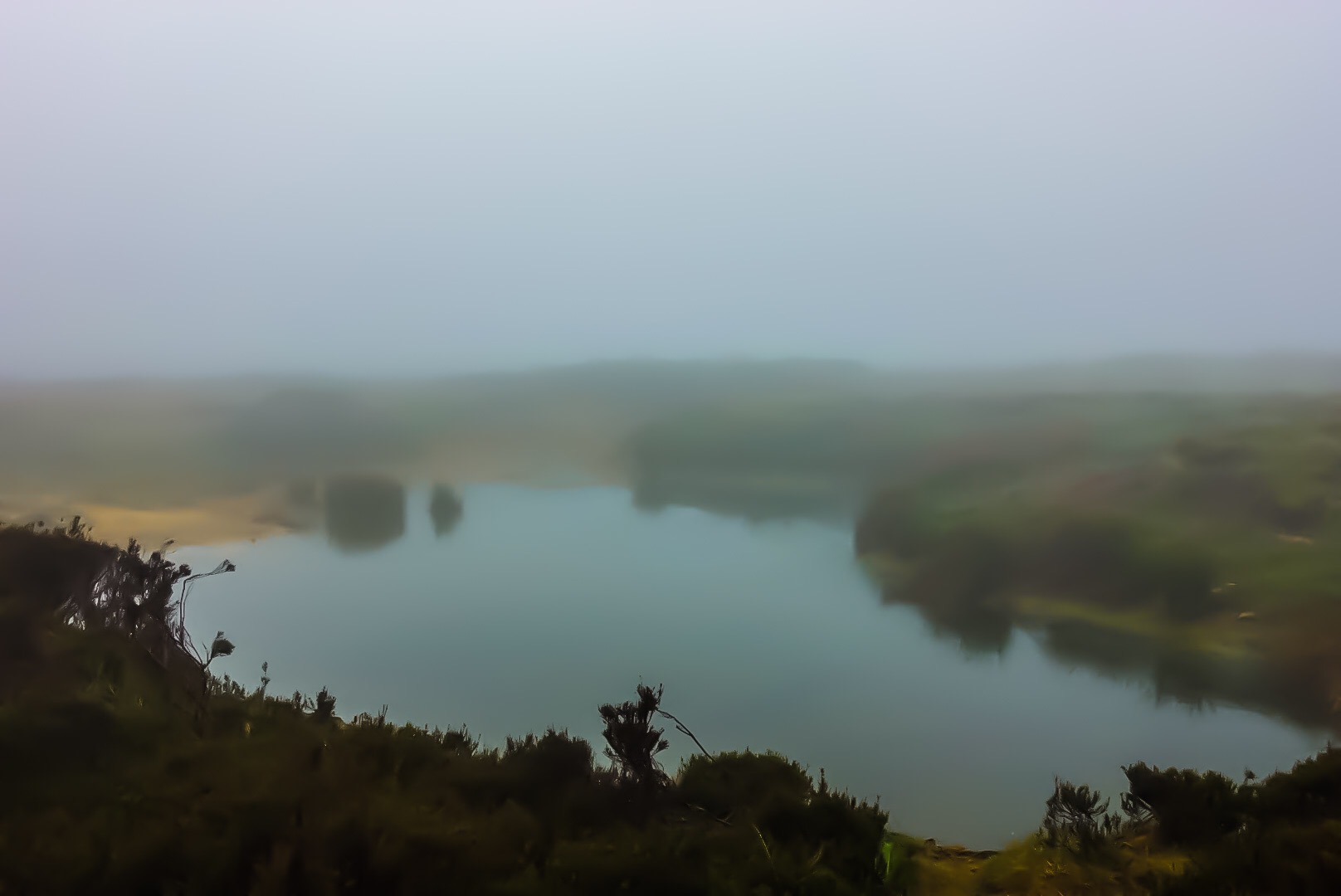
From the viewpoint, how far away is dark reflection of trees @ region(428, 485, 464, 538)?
13.0 ft

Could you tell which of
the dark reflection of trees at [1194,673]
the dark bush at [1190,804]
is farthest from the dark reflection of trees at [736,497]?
the dark bush at [1190,804]

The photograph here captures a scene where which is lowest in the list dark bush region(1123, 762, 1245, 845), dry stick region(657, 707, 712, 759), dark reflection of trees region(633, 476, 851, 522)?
dry stick region(657, 707, 712, 759)

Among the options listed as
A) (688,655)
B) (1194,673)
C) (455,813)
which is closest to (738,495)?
(688,655)

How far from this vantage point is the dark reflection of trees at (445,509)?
3949mm

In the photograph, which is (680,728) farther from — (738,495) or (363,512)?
(363,512)

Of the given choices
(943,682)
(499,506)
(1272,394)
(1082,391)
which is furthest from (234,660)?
(1272,394)

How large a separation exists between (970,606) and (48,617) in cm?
391

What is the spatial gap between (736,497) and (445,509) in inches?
61.4

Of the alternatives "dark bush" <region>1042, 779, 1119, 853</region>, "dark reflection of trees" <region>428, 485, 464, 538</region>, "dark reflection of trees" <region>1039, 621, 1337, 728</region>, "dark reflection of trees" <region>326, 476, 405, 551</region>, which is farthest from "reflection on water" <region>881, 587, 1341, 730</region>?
"dark reflection of trees" <region>326, 476, 405, 551</region>

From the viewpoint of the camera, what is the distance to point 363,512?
4.00 m

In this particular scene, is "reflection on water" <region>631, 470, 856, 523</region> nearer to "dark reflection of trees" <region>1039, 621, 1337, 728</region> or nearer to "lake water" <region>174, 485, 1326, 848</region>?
"lake water" <region>174, 485, 1326, 848</region>

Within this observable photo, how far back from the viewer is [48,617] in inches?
115

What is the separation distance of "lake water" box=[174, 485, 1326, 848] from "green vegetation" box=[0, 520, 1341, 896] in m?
0.53

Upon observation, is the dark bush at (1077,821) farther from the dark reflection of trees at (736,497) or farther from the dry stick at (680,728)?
the dark reflection of trees at (736,497)
